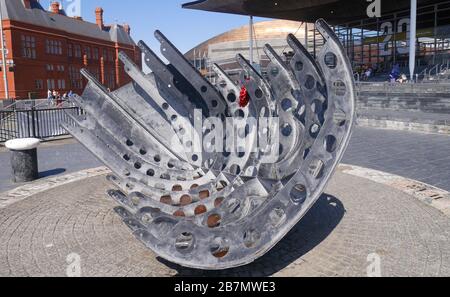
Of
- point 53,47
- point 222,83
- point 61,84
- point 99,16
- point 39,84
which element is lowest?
point 222,83

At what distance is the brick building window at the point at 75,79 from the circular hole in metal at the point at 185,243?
5214 cm

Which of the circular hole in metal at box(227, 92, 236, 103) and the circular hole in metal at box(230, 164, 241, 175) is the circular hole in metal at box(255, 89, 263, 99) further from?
the circular hole in metal at box(230, 164, 241, 175)

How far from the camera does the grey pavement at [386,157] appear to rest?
900 cm

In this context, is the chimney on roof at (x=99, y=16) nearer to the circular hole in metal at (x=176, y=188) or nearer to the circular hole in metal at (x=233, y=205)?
the circular hole in metal at (x=176, y=188)

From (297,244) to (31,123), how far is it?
49.5 feet

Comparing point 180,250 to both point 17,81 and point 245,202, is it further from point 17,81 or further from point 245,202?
point 17,81

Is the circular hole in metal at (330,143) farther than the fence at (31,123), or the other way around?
the fence at (31,123)

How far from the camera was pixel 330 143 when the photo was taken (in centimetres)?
Result: 436

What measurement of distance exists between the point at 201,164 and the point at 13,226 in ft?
10.8

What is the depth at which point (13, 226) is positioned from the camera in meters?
6.02
